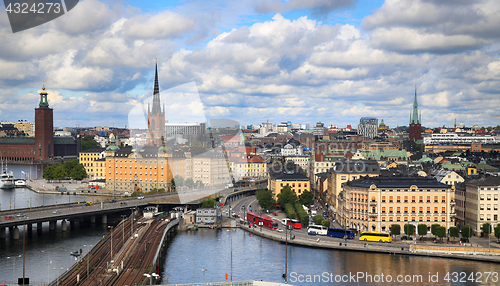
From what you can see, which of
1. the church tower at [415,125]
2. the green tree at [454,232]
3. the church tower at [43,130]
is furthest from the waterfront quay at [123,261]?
the church tower at [415,125]

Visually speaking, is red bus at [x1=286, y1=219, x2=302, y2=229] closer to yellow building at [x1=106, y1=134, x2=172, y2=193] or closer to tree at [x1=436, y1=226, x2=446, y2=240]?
tree at [x1=436, y1=226, x2=446, y2=240]

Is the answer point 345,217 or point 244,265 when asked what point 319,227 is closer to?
point 345,217

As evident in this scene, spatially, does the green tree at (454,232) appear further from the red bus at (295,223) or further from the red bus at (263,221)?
the red bus at (263,221)

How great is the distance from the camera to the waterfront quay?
32812 millimetres

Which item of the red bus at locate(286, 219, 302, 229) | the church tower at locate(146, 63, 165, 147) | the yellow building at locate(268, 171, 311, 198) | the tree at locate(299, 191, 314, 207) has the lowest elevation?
the red bus at locate(286, 219, 302, 229)

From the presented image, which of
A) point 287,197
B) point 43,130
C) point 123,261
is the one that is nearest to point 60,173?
point 43,130

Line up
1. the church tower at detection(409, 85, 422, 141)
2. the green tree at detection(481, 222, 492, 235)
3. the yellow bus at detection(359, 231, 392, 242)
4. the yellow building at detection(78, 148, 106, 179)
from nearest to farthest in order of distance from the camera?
the yellow bus at detection(359, 231, 392, 242) → the green tree at detection(481, 222, 492, 235) → the yellow building at detection(78, 148, 106, 179) → the church tower at detection(409, 85, 422, 141)

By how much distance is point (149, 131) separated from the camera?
348 ft

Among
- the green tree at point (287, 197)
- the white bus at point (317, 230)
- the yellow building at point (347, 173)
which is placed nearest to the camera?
the white bus at point (317, 230)

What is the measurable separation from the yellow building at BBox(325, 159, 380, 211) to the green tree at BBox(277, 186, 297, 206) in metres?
4.45

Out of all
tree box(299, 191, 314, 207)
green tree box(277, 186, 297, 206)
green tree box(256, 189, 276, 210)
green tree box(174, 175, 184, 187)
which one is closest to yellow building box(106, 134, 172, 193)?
green tree box(174, 175, 184, 187)

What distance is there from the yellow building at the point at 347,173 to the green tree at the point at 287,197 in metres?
4.45

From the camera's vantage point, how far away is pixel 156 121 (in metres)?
109

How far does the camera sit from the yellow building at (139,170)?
83812mm
